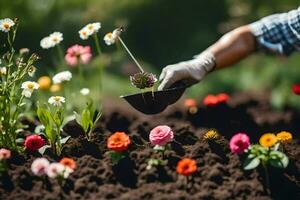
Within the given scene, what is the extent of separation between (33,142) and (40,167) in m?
0.27

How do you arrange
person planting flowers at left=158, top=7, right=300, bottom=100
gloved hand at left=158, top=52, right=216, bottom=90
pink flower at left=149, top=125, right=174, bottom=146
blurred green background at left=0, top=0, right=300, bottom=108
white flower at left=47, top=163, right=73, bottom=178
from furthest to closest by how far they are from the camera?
blurred green background at left=0, top=0, right=300, bottom=108 → person planting flowers at left=158, top=7, right=300, bottom=100 → gloved hand at left=158, top=52, right=216, bottom=90 → pink flower at left=149, top=125, right=174, bottom=146 → white flower at left=47, top=163, right=73, bottom=178

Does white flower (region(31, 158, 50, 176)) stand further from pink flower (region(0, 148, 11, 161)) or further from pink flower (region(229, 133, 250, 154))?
pink flower (region(229, 133, 250, 154))

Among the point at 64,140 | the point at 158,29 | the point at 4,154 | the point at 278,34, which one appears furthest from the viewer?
the point at 158,29

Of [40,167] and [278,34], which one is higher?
[278,34]

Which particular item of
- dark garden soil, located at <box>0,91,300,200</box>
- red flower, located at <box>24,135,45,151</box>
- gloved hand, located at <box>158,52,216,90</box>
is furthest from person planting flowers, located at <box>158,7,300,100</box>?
red flower, located at <box>24,135,45,151</box>

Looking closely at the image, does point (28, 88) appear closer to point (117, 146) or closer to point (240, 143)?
point (117, 146)

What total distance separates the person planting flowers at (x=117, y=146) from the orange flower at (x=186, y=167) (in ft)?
0.81

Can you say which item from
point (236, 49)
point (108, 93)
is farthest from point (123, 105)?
point (236, 49)

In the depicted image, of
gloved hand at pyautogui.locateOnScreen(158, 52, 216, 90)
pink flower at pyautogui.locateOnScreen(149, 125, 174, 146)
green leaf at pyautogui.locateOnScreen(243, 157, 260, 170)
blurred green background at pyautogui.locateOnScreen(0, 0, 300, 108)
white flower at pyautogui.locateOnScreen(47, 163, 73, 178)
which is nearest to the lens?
white flower at pyautogui.locateOnScreen(47, 163, 73, 178)

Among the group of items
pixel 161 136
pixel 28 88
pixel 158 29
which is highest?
pixel 158 29

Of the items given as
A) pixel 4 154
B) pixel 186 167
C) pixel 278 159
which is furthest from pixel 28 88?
pixel 278 159

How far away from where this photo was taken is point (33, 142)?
2.64m

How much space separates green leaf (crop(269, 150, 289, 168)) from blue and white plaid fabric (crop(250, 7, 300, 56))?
3.30ft

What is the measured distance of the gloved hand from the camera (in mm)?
2906
